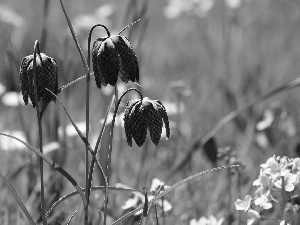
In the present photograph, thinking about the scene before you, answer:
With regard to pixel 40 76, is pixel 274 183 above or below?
below

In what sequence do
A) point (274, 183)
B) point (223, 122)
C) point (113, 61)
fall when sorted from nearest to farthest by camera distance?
point (113, 61) < point (274, 183) < point (223, 122)

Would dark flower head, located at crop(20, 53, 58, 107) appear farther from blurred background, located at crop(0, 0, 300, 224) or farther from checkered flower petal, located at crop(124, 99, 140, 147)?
blurred background, located at crop(0, 0, 300, 224)

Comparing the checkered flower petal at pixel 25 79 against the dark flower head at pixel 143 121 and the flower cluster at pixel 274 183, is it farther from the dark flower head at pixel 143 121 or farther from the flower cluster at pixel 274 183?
the flower cluster at pixel 274 183

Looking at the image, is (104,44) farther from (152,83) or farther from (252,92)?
(152,83)

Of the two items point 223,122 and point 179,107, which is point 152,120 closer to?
point 223,122

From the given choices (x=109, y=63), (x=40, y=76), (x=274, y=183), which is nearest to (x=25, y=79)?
(x=40, y=76)

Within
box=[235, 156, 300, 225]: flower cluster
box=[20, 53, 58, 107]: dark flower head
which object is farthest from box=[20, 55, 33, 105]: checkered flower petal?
box=[235, 156, 300, 225]: flower cluster

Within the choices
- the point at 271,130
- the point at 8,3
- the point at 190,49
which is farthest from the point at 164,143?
the point at 8,3
